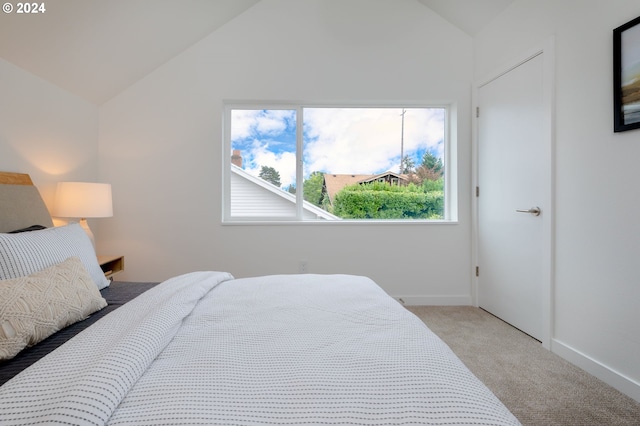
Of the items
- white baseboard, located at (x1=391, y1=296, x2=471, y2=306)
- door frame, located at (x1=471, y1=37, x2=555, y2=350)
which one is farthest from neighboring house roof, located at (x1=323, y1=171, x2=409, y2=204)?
door frame, located at (x1=471, y1=37, x2=555, y2=350)

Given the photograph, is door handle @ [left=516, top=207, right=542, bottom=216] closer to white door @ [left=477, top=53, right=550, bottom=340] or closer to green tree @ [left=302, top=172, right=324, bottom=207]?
white door @ [left=477, top=53, right=550, bottom=340]

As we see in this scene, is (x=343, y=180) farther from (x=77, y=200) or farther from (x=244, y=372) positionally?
(x=244, y=372)

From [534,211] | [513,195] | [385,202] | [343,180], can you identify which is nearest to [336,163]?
[343,180]

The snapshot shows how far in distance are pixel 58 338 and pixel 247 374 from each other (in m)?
0.78

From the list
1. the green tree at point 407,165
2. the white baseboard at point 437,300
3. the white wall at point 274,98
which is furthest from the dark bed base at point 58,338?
the green tree at point 407,165

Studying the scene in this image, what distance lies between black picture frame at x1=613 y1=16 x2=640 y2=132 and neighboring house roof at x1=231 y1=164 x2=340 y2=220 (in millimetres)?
2115

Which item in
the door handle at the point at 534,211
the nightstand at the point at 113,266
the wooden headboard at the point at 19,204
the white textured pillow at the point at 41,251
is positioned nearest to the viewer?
the white textured pillow at the point at 41,251

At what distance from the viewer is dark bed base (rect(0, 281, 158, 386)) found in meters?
0.89

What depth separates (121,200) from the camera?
2939mm

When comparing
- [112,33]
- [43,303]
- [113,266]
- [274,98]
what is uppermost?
[112,33]

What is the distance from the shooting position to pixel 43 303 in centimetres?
107

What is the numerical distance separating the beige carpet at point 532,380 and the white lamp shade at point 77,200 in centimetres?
273

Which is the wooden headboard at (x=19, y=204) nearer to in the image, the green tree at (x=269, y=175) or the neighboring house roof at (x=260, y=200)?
the neighboring house roof at (x=260, y=200)

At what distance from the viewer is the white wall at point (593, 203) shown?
164 centimetres
